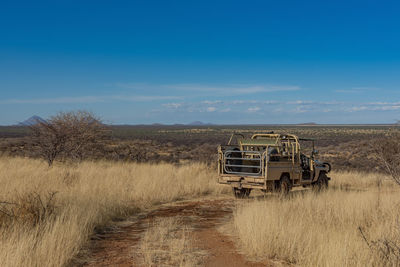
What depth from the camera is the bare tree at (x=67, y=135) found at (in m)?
19.2

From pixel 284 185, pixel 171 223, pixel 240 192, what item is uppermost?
pixel 284 185

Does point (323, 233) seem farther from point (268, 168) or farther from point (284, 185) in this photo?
point (284, 185)

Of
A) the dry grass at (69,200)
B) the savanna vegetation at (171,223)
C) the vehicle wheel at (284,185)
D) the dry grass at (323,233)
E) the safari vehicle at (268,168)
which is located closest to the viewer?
the dry grass at (323,233)

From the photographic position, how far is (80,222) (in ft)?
23.8

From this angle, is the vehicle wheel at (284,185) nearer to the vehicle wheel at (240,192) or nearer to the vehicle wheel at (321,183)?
the vehicle wheel at (240,192)

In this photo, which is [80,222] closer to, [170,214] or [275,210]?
[170,214]

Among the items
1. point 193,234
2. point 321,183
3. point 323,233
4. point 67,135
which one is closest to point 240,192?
point 321,183

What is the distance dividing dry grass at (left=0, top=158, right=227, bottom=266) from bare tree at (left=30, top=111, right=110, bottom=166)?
2605 mm

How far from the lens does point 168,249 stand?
6395mm

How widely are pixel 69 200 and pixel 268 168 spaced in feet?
17.6

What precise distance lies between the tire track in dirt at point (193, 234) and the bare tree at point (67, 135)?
33.6ft

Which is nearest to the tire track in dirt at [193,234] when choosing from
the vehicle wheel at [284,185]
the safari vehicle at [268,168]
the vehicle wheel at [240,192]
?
the safari vehicle at [268,168]

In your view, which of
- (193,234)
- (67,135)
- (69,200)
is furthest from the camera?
(67,135)

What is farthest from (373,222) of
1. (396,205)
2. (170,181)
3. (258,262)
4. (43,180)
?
(43,180)
